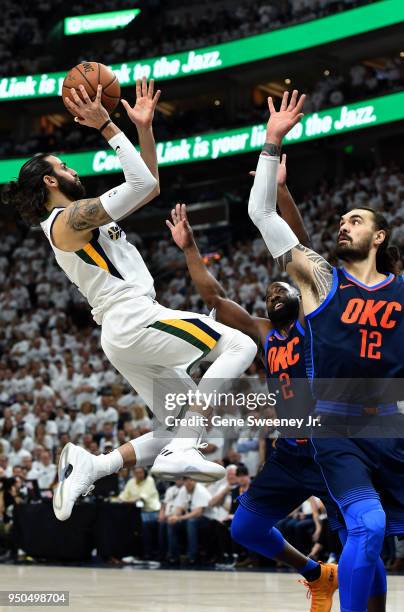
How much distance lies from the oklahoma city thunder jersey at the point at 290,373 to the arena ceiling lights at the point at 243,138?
691 inches

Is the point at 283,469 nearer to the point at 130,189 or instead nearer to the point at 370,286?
the point at 370,286

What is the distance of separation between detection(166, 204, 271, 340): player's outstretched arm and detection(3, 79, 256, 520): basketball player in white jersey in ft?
2.03

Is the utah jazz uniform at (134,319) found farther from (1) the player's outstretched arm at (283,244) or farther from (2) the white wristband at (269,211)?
(2) the white wristband at (269,211)

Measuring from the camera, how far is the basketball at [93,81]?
6055mm

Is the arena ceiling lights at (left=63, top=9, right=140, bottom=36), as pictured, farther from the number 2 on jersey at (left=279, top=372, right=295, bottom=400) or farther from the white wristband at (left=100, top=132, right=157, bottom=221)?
the white wristband at (left=100, top=132, right=157, bottom=221)

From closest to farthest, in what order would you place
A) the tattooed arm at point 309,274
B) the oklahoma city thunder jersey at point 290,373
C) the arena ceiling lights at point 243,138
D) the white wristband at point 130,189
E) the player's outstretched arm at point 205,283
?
the white wristband at point 130,189 < the tattooed arm at point 309,274 < the player's outstretched arm at point 205,283 < the oklahoma city thunder jersey at point 290,373 < the arena ceiling lights at point 243,138

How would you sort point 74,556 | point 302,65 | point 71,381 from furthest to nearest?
point 302,65 → point 71,381 → point 74,556

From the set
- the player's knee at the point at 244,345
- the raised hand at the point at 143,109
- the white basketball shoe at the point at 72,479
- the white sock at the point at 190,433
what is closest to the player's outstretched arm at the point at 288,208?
the player's knee at the point at 244,345

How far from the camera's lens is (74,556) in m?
14.4

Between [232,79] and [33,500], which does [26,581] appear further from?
[232,79]

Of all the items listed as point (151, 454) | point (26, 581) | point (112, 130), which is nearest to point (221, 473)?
point (151, 454)

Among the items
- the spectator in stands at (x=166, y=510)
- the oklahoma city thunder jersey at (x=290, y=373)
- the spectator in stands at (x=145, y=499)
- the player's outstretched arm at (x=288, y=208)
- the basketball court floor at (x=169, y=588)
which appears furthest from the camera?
the spectator in stands at (x=145, y=499)

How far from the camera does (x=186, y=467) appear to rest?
213 inches

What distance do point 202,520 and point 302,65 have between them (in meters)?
19.5
